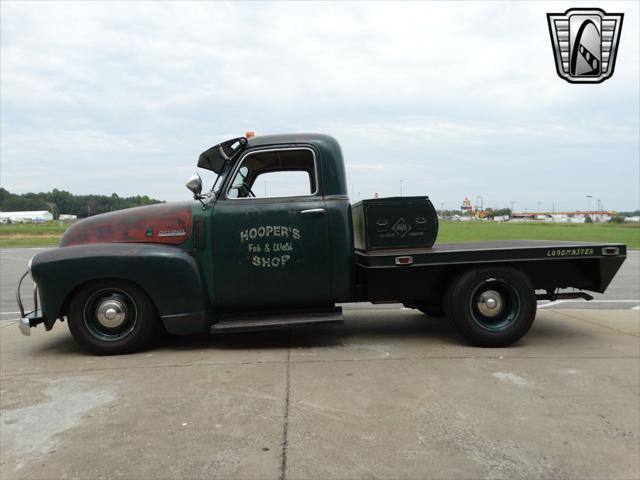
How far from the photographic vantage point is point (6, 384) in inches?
146

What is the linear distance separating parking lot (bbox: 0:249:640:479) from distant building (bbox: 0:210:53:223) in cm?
5252

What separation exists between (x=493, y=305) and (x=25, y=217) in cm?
6519

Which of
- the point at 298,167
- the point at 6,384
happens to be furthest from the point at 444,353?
the point at 6,384

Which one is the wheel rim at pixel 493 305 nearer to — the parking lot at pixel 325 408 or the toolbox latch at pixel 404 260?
the parking lot at pixel 325 408

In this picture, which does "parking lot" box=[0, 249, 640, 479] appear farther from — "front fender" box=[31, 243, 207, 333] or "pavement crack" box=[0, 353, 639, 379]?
"front fender" box=[31, 243, 207, 333]

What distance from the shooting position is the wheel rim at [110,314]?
4.53m

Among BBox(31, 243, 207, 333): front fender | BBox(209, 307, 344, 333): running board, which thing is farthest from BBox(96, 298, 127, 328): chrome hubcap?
BBox(209, 307, 344, 333): running board

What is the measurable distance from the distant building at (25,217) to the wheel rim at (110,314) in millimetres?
51624

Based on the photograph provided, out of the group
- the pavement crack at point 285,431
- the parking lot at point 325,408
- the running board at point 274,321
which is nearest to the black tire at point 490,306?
the parking lot at point 325,408

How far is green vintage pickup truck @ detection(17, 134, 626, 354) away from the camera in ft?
14.7

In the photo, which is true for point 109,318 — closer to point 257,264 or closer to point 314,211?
point 257,264

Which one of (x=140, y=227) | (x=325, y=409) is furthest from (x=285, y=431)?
(x=140, y=227)

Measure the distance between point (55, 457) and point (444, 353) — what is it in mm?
3130

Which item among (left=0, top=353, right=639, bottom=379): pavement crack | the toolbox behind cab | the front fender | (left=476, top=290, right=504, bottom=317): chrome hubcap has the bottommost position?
(left=0, top=353, right=639, bottom=379): pavement crack
